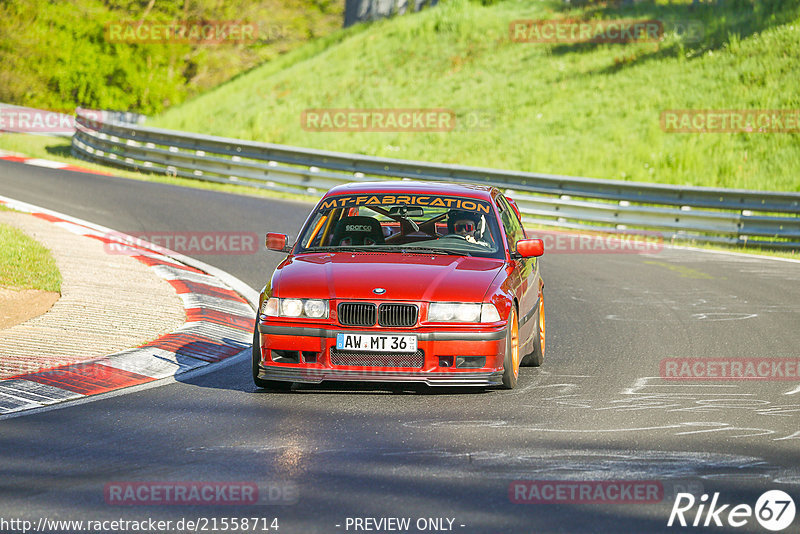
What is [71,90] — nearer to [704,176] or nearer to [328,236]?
[704,176]

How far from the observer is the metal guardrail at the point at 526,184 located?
64.4 feet

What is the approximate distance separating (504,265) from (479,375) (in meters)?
1.21

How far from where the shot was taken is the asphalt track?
526 centimetres

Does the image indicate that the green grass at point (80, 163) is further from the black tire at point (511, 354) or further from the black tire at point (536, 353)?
the black tire at point (511, 354)

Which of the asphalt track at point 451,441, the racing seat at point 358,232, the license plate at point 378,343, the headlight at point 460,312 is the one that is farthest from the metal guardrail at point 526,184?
the license plate at point 378,343

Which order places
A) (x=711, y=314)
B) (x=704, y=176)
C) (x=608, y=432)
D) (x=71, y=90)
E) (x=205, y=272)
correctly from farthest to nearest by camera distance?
(x=71, y=90) < (x=704, y=176) < (x=205, y=272) < (x=711, y=314) < (x=608, y=432)

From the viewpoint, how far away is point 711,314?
12.2m

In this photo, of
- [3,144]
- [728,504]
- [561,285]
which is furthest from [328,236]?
[3,144]
